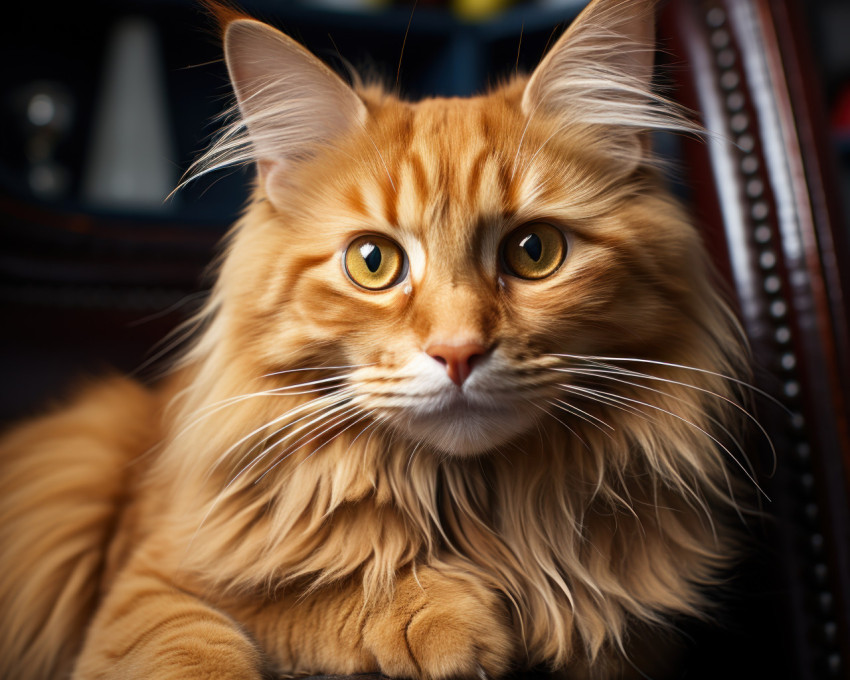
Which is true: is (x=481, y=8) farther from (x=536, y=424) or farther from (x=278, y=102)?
(x=536, y=424)

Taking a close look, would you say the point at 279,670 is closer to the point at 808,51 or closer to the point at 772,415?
the point at 772,415

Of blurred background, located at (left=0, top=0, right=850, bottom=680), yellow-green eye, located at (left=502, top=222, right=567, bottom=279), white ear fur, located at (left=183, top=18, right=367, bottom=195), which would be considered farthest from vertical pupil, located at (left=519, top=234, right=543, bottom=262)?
blurred background, located at (left=0, top=0, right=850, bottom=680)

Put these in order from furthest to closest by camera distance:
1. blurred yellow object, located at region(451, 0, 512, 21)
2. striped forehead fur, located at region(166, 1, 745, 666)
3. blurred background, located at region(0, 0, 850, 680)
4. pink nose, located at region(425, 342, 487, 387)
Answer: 1. blurred yellow object, located at region(451, 0, 512, 21)
2. blurred background, located at region(0, 0, 850, 680)
3. striped forehead fur, located at region(166, 1, 745, 666)
4. pink nose, located at region(425, 342, 487, 387)

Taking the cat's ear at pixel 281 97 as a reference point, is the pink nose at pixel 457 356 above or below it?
below

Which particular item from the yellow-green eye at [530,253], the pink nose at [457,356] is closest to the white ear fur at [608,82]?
the yellow-green eye at [530,253]

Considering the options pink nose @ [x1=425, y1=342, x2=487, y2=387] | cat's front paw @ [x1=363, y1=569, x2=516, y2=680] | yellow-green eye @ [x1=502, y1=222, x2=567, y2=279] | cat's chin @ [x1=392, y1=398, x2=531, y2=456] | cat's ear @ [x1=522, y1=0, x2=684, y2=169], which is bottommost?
cat's front paw @ [x1=363, y1=569, x2=516, y2=680]

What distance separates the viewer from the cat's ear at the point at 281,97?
2.97 feet

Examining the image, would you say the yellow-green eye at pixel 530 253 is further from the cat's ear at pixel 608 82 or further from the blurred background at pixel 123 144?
the blurred background at pixel 123 144

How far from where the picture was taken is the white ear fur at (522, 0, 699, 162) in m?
0.93

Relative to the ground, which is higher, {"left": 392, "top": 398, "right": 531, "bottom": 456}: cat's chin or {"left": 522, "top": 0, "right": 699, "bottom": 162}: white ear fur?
{"left": 522, "top": 0, "right": 699, "bottom": 162}: white ear fur

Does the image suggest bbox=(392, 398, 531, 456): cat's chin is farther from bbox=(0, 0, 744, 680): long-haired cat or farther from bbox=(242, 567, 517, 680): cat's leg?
bbox=(242, 567, 517, 680): cat's leg

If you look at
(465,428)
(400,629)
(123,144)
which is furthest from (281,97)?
(123,144)

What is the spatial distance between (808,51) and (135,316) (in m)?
1.68

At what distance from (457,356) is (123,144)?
5.28ft
